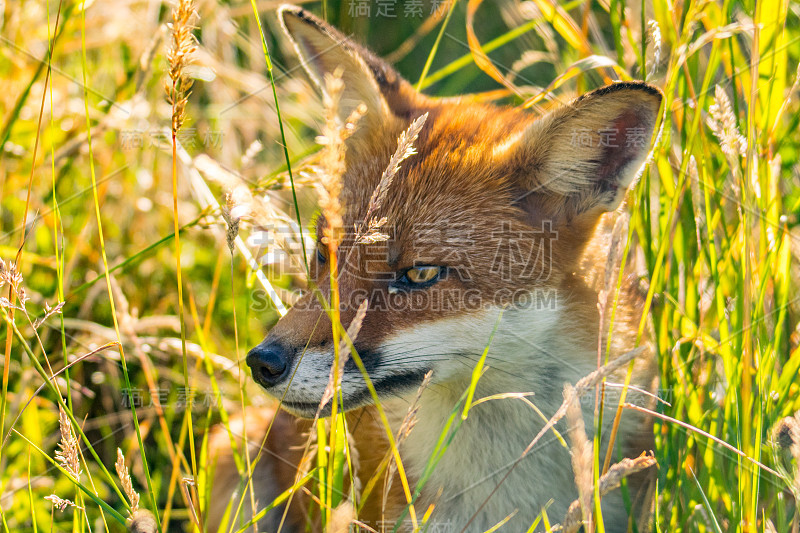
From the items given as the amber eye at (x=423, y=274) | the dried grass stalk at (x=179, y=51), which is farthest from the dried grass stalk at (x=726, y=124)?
the dried grass stalk at (x=179, y=51)

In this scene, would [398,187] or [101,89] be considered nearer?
[398,187]

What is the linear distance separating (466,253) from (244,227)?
0.96m

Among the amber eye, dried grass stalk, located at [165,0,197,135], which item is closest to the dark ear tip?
the amber eye

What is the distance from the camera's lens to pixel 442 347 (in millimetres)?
2408

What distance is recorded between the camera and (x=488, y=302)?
245cm

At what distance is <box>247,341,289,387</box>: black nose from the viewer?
2.13 m

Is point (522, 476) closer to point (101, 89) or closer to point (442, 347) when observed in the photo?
point (442, 347)

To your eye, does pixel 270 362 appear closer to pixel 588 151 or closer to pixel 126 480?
pixel 126 480

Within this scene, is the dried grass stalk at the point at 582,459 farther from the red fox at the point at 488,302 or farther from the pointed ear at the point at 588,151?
the pointed ear at the point at 588,151

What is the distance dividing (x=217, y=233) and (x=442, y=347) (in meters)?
1.66

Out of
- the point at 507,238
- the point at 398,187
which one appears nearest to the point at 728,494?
the point at 507,238

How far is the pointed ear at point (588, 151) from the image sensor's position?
220cm

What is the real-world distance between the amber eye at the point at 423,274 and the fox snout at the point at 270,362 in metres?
0.55

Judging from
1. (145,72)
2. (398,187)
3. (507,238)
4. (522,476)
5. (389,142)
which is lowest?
(522,476)
